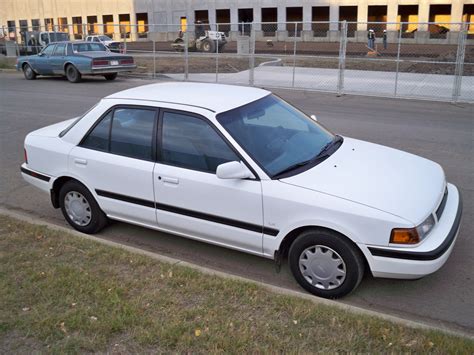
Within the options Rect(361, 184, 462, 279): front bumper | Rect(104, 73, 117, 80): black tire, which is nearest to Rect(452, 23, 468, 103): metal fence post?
Rect(361, 184, 462, 279): front bumper

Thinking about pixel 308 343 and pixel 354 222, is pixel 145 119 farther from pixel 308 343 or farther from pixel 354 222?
pixel 308 343

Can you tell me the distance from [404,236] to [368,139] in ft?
19.5

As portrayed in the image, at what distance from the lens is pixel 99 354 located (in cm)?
312

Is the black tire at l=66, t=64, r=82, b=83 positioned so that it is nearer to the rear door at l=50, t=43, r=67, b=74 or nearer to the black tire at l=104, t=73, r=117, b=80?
the rear door at l=50, t=43, r=67, b=74

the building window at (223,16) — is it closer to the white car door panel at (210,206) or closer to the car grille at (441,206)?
the white car door panel at (210,206)

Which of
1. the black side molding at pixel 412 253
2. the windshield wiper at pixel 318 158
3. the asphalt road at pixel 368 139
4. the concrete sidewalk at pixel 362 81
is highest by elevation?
the windshield wiper at pixel 318 158

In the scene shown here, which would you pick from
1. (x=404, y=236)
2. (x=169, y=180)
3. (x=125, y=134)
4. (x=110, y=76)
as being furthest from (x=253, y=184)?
(x=110, y=76)

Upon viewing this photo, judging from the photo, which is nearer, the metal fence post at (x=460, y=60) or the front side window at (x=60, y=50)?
the metal fence post at (x=460, y=60)

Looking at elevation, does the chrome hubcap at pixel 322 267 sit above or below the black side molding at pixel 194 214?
A: below

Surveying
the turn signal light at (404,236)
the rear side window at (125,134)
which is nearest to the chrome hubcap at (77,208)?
the rear side window at (125,134)

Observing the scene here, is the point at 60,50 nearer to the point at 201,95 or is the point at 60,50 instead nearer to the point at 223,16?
the point at 201,95

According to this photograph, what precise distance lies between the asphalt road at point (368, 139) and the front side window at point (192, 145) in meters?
0.97

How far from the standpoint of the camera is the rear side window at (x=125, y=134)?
4656mm

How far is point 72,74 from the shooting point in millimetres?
18750
